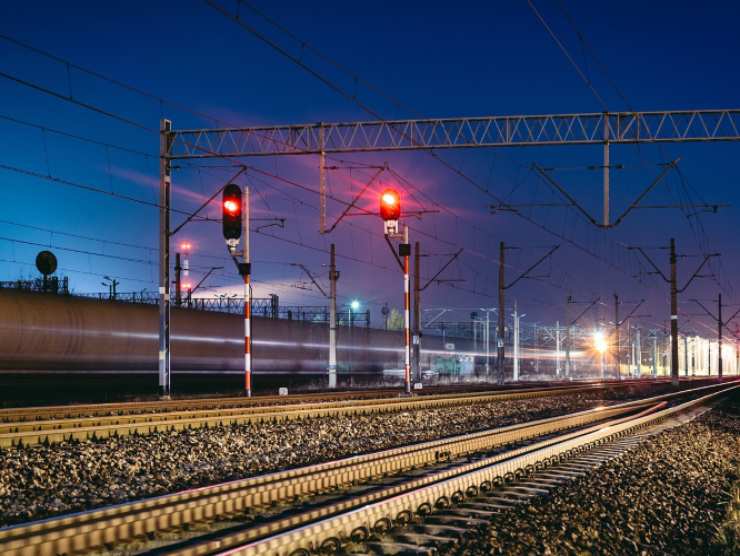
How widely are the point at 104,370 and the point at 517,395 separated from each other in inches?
564

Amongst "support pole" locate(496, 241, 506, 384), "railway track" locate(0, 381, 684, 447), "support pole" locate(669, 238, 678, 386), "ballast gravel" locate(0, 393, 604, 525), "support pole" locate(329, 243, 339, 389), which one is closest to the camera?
"ballast gravel" locate(0, 393, 604, 525)

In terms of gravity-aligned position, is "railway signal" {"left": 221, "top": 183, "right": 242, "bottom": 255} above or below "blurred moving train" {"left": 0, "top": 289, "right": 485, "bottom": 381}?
above

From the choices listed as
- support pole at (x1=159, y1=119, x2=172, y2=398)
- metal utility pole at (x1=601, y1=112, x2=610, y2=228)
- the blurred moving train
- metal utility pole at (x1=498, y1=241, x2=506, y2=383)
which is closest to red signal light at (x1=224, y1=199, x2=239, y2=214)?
support pole at (x1=159, y1=119, x2=172, y2=398)

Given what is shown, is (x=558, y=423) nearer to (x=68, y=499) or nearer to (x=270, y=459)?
(x=270, y=459)

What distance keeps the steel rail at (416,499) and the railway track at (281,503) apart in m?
0.01

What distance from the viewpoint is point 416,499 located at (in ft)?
26.4

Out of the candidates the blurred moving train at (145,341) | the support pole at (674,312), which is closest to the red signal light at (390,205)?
the blurred moving train at (145,341)

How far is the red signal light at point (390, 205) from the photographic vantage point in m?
22.7

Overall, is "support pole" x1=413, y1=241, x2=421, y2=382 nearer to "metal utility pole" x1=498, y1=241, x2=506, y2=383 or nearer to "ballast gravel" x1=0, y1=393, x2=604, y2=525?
"metal utility pole" x1=498, y1=241, x2=506, y2=383

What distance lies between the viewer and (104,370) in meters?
24.9

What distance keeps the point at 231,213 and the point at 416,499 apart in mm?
14936

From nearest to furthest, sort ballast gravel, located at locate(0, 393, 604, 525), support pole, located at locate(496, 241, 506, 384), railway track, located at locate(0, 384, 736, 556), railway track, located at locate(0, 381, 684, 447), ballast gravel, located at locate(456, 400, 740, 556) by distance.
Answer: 1. railway track, located at locate(0, 384, 736, 556)
2. ballast gravel, located at locate(456, 400, 740, 556)
3. ballast gravel, located at locate(0, 393, 604, 525)
4. railway track, located at locate(0, 381, 684, 447)
5. support pole, located at locate(496, 241, 506, 384)

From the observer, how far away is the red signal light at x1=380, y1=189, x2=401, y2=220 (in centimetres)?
2267

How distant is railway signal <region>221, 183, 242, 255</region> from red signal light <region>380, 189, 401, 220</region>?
13.2 feet
